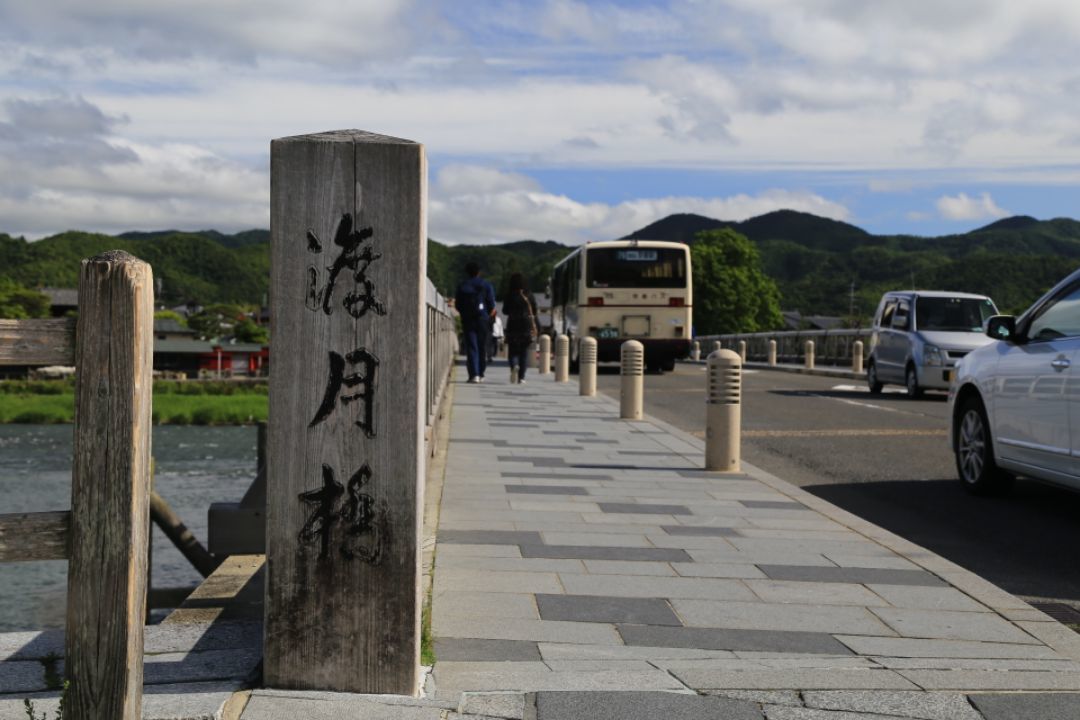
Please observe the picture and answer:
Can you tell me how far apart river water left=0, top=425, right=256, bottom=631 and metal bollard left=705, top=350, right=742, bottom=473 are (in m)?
5.16

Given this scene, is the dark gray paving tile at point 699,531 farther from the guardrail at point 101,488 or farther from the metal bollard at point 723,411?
the guardrail at point 101,488

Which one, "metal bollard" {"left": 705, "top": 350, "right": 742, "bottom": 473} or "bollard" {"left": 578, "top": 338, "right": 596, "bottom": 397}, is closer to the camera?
"metal bollard" {"left": 705, "top": 350, "right": 742, "bottom": 473}

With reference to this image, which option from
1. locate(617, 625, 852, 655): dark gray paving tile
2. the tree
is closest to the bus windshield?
locate(617, 625, 852, 655): dark gray paving tile

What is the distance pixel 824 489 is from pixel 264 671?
22.6ft

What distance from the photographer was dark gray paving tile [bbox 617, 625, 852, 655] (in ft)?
14.1

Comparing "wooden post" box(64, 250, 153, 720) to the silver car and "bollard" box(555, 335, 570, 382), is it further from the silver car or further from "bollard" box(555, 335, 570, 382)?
"bollard" box(555, 335, 570, 382)

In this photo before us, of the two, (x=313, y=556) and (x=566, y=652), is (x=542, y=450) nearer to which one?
(x=566, y=652)

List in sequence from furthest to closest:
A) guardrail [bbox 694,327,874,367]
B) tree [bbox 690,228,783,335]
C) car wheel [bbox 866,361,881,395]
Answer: tree [bbox 690,228,783,335] < guardrail [bbox 694,327,874,367] < car wheel [bbox 866,361,881,395]

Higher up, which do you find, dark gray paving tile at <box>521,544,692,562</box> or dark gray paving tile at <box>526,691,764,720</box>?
dark gray paving tile at <box>526,691,764,720</box>

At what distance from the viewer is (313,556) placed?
345cm

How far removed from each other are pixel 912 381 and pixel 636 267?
10.6 meters

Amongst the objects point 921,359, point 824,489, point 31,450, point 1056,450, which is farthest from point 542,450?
point 31,450

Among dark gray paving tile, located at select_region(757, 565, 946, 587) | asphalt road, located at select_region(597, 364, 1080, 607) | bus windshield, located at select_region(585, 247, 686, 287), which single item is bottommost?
asphalt road, located at select_region(597, 364, 1080, 607)

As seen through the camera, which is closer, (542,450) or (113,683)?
(113,683)
